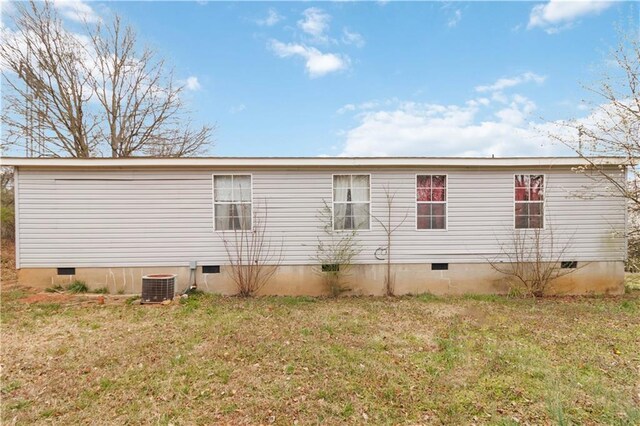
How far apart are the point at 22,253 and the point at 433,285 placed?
929 centimetres

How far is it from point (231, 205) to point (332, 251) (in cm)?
256

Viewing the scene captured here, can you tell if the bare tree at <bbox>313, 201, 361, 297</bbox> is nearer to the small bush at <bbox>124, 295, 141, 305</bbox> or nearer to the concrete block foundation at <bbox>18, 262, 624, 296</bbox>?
the concrete block foundation at <bbox>18, 262, 624, 296</bbox>

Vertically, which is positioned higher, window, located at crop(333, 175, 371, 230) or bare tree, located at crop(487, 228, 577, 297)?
window, located at crop(333, 175, 371, 230)

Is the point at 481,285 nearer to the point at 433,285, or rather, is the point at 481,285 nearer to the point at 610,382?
the point at 433,285

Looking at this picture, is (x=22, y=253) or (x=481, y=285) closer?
(x=22, y=253)

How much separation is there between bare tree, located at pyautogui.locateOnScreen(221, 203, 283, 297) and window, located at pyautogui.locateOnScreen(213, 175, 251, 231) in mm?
115

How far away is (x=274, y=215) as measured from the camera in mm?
7008

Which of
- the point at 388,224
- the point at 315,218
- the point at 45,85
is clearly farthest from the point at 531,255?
the point at 45,85

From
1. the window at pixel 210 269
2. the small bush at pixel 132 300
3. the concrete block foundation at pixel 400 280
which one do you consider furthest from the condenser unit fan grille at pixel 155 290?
the window at pixel 210 269

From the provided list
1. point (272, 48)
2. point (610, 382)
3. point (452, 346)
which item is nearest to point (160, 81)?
point (272, 48)

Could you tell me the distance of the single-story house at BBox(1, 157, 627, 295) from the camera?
22.2 ft

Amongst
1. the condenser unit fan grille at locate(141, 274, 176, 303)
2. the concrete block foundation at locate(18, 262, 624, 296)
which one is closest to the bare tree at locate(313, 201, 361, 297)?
the concrete block foundation at locate(18, 262, 624, 296)

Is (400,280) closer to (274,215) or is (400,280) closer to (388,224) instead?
(388,224)

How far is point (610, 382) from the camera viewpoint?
312 cm
